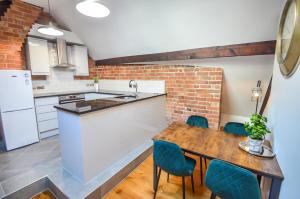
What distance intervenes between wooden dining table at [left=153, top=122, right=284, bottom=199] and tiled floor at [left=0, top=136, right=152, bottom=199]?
701 millimetres

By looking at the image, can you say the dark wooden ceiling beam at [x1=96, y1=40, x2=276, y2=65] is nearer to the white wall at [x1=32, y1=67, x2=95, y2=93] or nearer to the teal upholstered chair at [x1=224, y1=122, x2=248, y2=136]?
the teal upholstered chair at [x1=224, y1=122, x2=248, y2=136]

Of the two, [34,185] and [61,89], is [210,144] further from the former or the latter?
[61,89]

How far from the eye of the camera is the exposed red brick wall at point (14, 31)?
2.82 meters

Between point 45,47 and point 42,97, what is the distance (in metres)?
1.17

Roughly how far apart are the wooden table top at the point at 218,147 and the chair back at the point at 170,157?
0.10 m

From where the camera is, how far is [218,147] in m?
1.51

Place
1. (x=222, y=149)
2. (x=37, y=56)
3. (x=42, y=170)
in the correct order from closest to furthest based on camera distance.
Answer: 1. (x=222, y=149)
2. (x=42, y=170)
3. (x=37, y=56)

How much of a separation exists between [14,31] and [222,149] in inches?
159

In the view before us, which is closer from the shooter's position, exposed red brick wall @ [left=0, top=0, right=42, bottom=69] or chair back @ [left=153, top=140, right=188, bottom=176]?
chair back @ [left=153, top=140, right=188, bottom=176]

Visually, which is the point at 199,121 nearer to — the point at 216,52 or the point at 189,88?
the point at 189,88

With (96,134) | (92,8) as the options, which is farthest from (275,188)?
(92,8)

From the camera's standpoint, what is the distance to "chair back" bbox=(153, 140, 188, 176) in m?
1.47

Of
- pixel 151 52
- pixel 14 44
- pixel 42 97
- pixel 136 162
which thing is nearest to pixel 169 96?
pixel 151 52

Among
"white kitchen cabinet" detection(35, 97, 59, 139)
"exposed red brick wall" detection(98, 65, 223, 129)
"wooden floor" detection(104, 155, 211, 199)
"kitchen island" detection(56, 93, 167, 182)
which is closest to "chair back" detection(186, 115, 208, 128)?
"exposed red brick wall" detection(98, 65, 223, 129)
